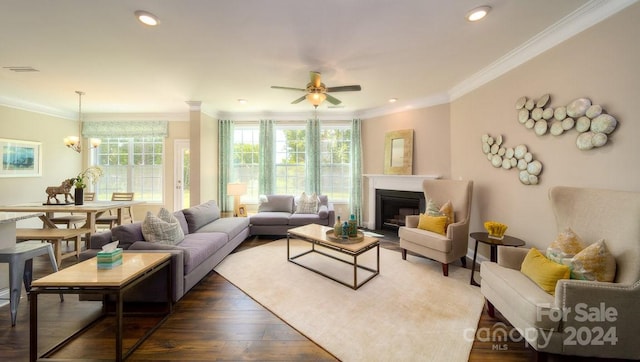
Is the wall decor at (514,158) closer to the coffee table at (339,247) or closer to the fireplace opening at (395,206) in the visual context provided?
the fireplace opening at (395,206)

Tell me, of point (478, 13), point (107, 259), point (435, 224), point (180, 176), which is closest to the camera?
point (107, 259)

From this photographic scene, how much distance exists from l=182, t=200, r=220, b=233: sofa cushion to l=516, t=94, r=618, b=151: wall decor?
15.4 feet

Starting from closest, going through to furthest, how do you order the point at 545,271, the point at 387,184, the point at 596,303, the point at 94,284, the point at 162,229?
1. the point at 596,303
2. the point at 94,284
3. the point at 545,271
4. the point at 162,229
5. the point at 387,184

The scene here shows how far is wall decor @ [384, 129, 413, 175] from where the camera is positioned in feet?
16.1

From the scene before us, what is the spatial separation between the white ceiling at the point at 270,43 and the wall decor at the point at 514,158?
3.12 feet

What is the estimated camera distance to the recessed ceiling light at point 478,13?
206cm

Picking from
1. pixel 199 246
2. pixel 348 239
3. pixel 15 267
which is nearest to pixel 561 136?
pixel 348 239

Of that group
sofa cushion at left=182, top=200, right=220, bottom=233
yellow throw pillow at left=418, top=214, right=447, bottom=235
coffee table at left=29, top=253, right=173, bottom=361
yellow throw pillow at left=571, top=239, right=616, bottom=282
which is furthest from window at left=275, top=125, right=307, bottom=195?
yellow throw pillow at left=571, top=239, right=616, bottom=282

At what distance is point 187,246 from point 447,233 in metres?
3.34

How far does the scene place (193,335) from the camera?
6.61 feet

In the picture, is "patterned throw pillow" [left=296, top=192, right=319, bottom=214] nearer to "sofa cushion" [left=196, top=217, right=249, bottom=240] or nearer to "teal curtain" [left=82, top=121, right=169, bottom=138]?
"sofa cushion" [left=196, top=217, right=249, bottom=240]

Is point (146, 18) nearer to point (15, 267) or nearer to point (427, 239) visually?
point (15, 267)

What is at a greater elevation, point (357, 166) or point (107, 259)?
point (357, 166)

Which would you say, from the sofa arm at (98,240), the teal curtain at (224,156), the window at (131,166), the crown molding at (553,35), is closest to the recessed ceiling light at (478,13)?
the crown molding at (553,35)
